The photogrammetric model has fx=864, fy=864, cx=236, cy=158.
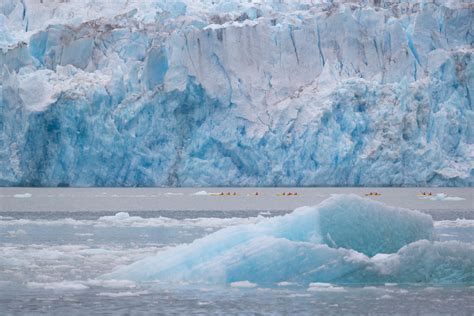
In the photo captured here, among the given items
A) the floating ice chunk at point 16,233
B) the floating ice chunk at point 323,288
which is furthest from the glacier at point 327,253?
the floating ice chunk at point 16,233

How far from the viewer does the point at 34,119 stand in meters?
37.0

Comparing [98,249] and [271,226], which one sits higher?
[271,226]

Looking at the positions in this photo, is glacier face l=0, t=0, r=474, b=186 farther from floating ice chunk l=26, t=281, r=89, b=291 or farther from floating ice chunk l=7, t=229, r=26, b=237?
floating ice chunk l=26, t=281, r=89, b=291

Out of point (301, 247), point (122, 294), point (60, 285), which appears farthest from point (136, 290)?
point (301, 247)

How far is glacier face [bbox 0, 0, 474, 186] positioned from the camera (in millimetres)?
36812

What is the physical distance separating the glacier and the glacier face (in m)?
24.7

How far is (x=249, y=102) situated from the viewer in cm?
3850

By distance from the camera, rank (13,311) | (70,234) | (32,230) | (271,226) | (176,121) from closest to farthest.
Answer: (13,311) → (271,226) → (70,234) → (32,230) → (176,121)

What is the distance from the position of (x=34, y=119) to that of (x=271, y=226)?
1055 inches

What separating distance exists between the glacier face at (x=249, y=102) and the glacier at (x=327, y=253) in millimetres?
24694

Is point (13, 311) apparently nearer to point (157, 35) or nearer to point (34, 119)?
point (34, 119)

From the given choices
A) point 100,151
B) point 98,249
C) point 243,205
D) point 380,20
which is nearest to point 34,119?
point 100,151

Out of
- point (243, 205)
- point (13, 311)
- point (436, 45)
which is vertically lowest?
point (243, 205)

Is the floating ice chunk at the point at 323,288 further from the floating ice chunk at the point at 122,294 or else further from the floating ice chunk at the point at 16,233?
the floating ice chunk at the point at 16,233
